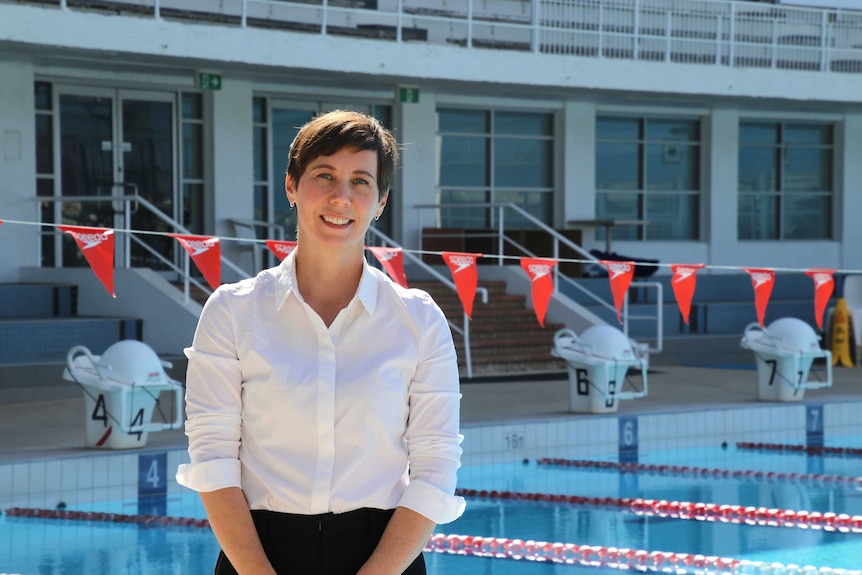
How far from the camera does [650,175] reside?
1811cm

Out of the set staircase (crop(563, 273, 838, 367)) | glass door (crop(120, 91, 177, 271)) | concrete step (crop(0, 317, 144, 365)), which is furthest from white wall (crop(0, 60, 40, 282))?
staircase (crop(563, 273, 838, 367))

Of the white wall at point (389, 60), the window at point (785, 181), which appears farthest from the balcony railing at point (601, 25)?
the window at point (785, 181)

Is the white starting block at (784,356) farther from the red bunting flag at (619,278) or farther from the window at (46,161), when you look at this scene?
the window at (46,161)

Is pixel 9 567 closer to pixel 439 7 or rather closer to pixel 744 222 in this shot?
pixel 439 7

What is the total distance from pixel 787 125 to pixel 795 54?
1.37m

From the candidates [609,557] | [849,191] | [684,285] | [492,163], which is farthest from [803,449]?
[849,191]

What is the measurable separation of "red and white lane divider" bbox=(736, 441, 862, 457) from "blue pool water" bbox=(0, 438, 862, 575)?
665 millimetres

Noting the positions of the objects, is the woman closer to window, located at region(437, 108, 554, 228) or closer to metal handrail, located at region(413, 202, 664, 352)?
metal handrail, located at region(413, 202, 664, 352)

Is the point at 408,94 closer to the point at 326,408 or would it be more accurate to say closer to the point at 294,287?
the point at 294,287

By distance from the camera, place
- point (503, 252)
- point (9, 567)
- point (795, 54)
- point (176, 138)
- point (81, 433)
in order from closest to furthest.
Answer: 1. point (9, 567)
2. point (81, 433)
3. point (176, 138)
4. point (503, 252)
5. point (795, 54)

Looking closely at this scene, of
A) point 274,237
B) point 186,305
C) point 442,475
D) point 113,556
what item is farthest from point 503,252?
point 442,475

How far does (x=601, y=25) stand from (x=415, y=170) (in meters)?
2.84

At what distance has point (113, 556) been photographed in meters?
6.54

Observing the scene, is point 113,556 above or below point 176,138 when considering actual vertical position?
below
